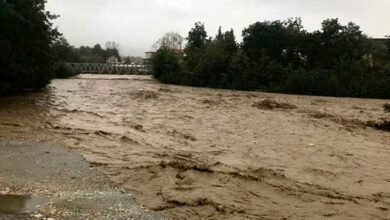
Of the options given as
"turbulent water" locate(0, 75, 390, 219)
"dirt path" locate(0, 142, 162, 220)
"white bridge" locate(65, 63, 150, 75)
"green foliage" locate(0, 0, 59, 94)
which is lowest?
"turbulent water" locate(0, 75, 390, 219)

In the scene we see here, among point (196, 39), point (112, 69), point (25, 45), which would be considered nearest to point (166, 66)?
point (196, 39)

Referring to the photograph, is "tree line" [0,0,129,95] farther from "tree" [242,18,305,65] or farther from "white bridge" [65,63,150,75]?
"white bridge" [65,63,150,75]

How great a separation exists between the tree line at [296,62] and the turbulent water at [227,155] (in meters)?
19.2

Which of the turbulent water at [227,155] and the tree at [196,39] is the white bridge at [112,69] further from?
the turbulent water at [227,155]

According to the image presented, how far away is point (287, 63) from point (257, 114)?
89.9 feet

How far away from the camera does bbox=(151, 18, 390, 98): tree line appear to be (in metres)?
43.7

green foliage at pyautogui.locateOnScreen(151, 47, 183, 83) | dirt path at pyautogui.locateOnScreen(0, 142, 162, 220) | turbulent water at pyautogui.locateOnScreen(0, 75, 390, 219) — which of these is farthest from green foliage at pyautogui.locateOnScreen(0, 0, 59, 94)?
green foliage at pyautogui.locateOnScreen(151, 47, 183, 83)

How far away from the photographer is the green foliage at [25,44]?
23.6 metres

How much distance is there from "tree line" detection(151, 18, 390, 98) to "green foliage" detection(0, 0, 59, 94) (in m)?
22.4

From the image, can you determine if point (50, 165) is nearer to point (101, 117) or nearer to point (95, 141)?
point (95, 141)

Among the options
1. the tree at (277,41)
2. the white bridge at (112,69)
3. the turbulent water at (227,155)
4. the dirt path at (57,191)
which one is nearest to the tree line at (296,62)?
the tree at (277,41)

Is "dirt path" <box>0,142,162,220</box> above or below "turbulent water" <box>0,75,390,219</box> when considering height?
above

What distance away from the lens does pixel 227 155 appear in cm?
1311

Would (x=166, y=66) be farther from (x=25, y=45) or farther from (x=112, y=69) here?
(x=25, y=45)
